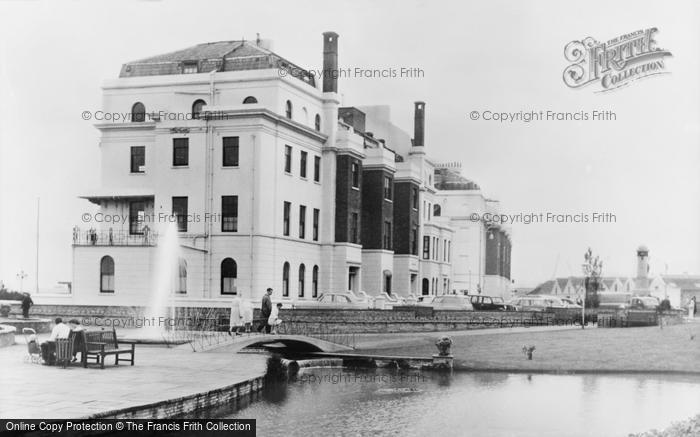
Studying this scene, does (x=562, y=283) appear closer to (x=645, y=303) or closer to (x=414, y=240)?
(x=645, y=303)

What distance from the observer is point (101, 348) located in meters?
15.9

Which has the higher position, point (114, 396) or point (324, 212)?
point (324, 212)

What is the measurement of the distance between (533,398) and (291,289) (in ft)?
40.7

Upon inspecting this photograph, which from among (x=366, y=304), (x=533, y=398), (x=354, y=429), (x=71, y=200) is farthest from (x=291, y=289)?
(x=354, y=429)

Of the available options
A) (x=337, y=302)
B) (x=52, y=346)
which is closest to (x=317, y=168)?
(x=337, y=302)

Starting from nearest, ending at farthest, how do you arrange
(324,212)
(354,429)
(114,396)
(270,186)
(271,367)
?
(114,396) → (354,429) → (271,367) → (270,186) → (324,212)

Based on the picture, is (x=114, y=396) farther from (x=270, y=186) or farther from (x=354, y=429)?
(x=270, y=186)

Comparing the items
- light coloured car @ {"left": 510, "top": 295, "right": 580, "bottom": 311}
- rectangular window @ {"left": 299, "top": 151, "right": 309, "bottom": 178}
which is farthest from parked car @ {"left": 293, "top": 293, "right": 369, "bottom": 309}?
light coloured car @ {"left": 510, "top": 295, "right": 580, "bottom": 311}

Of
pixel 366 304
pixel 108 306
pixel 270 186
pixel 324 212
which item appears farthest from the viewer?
Result: pixel 324 212

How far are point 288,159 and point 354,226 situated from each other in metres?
7.81

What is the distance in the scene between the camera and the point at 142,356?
58.4 ft

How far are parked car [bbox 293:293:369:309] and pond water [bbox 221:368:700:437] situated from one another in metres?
6.78

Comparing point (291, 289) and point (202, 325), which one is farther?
point (291, 289)

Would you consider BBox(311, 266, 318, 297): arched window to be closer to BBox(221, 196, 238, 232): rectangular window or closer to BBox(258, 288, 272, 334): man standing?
BBox(221, 196, 238, 232): rectangular window
